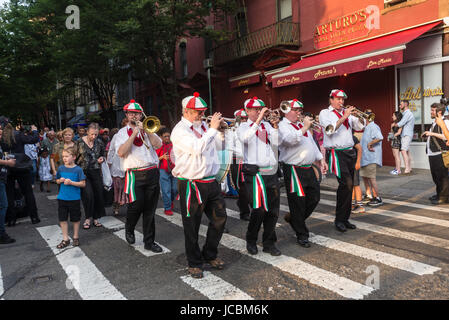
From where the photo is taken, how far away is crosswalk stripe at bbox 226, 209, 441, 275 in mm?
4527

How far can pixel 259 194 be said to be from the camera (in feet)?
16.7

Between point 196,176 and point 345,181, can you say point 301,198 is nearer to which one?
point 345,181

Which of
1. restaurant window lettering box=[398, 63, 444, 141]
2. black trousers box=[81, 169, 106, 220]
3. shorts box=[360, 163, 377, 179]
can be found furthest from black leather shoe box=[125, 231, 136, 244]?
restaurant window lettering box=[398, 63, 444, 141]

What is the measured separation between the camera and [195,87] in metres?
24.8

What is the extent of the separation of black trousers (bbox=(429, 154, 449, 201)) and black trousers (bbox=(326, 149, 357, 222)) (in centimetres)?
288

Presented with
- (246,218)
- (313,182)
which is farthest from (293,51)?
(313,182)

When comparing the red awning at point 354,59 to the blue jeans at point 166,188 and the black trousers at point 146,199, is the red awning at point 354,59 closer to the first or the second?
the blue jeans at point 166,188

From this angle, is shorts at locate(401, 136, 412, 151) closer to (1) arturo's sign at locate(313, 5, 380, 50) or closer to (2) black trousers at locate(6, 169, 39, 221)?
(1) arturo's sign at locate(313, 5, 380, 50)

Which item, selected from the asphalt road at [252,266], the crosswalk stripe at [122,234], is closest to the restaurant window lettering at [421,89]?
the asphalt road at [252,266]

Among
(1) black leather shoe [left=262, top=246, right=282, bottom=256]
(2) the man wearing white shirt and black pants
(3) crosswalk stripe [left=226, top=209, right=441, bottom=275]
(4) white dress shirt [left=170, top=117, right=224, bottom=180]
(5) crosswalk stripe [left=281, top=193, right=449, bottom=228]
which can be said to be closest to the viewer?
(4) white dress shirt [left=170, top=117, right=224, bottom=180]

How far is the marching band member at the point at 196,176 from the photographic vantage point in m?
4.45

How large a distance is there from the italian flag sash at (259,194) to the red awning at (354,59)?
27.5ft

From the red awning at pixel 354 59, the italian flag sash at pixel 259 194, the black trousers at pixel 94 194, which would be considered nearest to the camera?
the italian flag sash at pixel 259 194
